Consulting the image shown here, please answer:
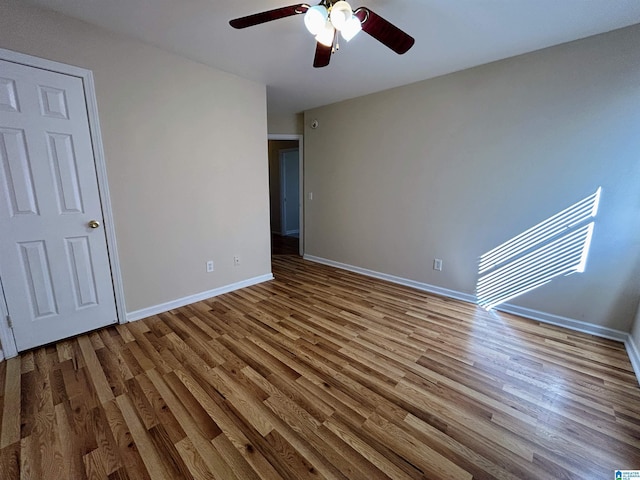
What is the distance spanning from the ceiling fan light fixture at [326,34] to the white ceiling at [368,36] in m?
0.37

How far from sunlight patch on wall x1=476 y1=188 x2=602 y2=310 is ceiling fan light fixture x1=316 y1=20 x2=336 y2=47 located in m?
2.46

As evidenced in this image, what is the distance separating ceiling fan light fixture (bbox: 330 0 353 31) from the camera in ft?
4.44

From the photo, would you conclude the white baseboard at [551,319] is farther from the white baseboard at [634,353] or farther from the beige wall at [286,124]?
the beige wall at [286,124]

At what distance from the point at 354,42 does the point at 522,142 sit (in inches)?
71.2

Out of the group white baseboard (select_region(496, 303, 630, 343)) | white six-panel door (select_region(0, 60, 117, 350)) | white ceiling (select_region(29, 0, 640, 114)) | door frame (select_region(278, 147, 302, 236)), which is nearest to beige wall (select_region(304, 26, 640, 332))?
white baseboard (select_region(496, 303, 630, 343))

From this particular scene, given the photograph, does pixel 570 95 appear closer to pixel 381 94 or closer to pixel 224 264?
pixel 381 94

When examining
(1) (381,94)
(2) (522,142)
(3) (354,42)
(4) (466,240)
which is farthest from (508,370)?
(1) (381,94)

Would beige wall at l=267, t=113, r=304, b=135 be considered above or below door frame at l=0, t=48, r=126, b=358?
above

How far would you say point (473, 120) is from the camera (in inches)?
105

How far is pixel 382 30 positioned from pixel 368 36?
63 cm

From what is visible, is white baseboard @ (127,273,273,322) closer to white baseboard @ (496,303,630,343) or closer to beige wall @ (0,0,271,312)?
beige wall @ (0,0,271,312)

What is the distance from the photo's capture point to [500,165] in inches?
101

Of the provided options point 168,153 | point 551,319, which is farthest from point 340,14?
point 551,319

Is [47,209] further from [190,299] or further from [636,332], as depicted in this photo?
[636,332]
